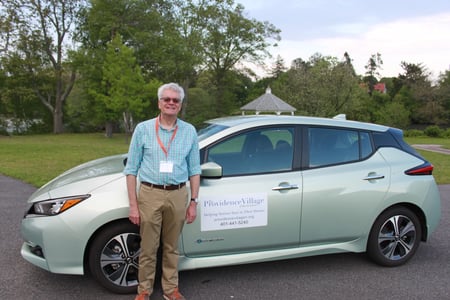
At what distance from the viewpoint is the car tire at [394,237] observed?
13.1 ft

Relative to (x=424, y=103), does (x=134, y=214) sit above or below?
below

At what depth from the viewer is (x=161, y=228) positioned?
311 cm

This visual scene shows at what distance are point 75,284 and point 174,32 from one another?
33.2 m

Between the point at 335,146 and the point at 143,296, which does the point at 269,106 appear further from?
the point at 143,296

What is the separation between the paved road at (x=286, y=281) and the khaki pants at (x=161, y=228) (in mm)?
295

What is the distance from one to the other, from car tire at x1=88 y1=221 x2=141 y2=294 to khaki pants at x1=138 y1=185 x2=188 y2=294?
0.28m

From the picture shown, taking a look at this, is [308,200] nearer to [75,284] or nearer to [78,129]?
[75,284]

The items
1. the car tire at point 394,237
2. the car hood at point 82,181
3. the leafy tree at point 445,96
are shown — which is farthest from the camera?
the leafy tree at point 445,96

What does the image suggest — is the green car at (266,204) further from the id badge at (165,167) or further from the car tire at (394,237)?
the id badge at (165,167)

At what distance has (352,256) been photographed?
14.4ft

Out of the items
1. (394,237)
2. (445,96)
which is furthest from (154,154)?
(445,96)

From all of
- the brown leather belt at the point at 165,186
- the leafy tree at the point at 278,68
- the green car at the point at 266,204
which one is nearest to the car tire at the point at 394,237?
the green car at the point at 266,204

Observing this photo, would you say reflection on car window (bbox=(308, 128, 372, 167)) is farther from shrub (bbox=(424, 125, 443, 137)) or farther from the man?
shrub (bbox=(424, 125, 443, 137))

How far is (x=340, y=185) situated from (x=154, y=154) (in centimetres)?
189
